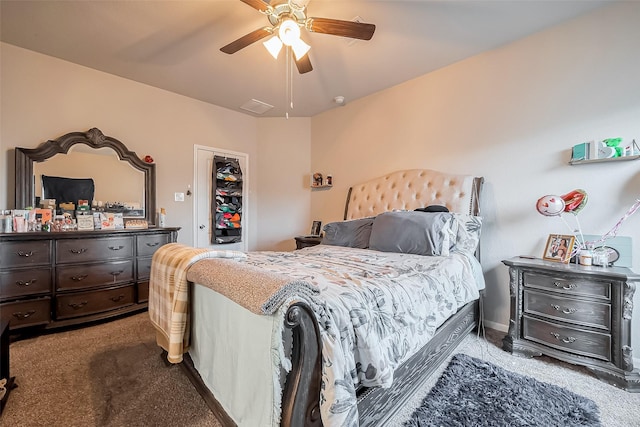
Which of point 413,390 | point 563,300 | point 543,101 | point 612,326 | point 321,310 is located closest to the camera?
point 321,310

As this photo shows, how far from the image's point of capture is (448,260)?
6.54 ft

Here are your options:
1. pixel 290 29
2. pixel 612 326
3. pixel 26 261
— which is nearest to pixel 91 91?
pixel 26 261

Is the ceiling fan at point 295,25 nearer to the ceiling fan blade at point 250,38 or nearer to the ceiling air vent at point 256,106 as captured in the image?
the ceiling fan blade at point 250,38

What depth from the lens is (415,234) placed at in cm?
229

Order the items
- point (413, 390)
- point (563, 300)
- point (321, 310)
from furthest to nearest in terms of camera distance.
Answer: point (563, 300) < point (413, 390) < point (321, 310)

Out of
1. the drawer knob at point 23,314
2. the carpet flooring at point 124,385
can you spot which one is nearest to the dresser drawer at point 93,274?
the drawer knob at point 23,314

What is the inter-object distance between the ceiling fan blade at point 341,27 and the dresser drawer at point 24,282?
10.3 ft

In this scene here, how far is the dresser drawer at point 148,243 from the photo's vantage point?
114 inches

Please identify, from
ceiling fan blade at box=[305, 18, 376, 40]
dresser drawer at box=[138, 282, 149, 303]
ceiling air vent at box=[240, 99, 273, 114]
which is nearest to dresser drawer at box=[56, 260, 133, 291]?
dresser drawer at box=[138, 282, 149, 303]

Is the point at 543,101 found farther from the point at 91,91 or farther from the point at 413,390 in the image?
the point at 91,91

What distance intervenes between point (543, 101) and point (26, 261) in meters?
4.82

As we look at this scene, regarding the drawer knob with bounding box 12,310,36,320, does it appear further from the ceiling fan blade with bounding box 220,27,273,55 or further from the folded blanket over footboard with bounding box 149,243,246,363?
the ceiling fan blade with bounding box 220,27,273,55

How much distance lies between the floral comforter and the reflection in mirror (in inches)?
96.1

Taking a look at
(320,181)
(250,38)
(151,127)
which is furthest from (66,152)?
(320,181)
